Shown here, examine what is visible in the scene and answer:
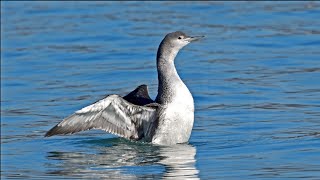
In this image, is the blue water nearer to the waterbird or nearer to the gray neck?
the waterbird

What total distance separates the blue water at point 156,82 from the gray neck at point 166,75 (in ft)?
2.04

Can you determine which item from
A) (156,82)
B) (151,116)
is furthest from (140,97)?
(156,82)

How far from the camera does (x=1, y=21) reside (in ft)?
83.8

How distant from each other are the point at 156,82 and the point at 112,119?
502cm

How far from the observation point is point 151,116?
13.3m

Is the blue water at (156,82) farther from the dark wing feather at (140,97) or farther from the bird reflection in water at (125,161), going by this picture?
the dark wing feather at (140,97)

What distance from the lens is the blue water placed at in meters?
12.2

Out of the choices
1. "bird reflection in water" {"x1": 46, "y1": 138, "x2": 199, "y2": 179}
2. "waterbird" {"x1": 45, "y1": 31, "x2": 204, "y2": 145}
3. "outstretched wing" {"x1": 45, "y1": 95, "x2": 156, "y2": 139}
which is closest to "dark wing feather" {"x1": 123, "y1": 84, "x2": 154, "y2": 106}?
"waterbird" {"x1": 45, "y1": 31, "x2": 204, "y2": 145}

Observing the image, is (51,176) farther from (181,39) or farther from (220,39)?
(220,39)

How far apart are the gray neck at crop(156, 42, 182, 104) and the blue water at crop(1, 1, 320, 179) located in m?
0.62

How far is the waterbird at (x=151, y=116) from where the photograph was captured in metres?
13.0

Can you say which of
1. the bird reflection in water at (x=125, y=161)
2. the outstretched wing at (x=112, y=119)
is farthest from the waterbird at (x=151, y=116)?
the bird reflection in water at (x=125, y=161)

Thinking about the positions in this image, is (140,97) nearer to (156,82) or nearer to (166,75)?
(166,75)

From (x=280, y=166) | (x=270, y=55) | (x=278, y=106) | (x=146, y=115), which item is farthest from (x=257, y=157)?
(x=270, y=55)
